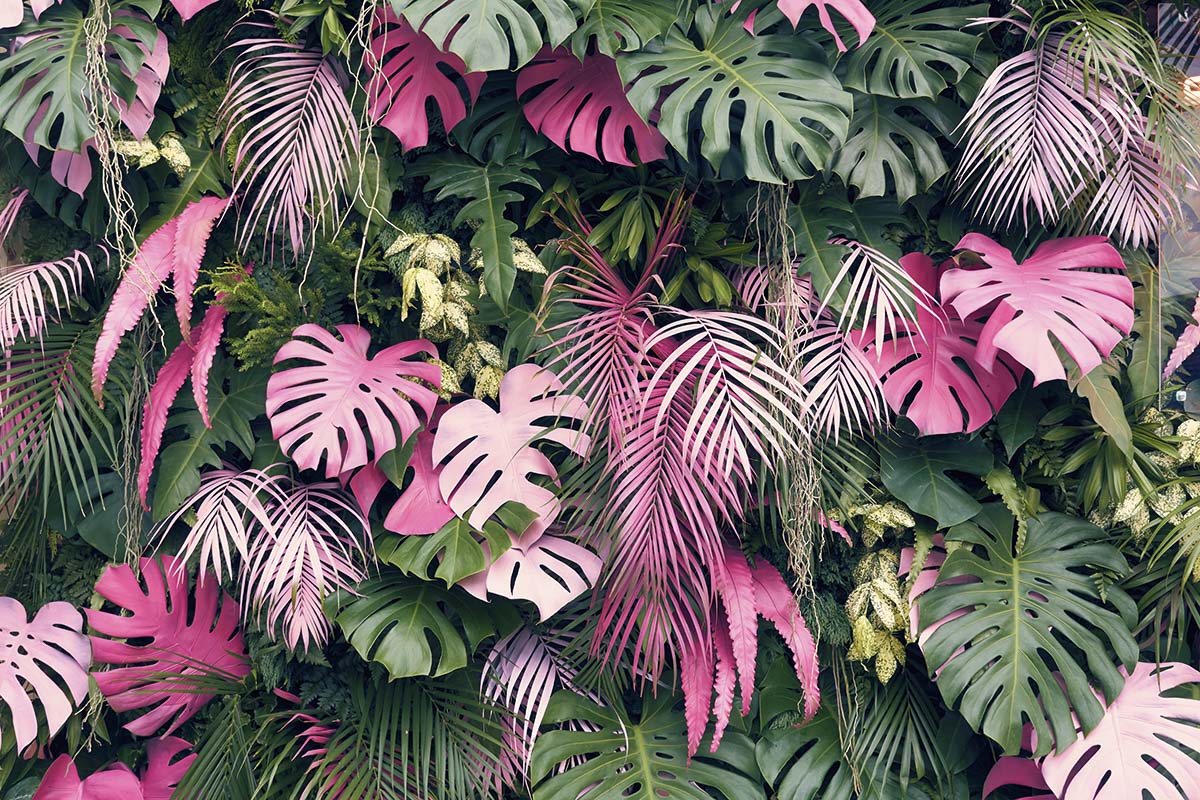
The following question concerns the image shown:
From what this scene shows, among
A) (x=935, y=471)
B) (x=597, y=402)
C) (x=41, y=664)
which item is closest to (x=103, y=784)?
(x=41, y=664)

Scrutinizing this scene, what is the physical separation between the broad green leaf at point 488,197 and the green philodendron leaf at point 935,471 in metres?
0.95

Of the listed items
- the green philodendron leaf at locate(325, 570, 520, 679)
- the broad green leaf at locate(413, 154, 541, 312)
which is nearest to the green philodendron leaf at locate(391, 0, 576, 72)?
the broad green leaf at locate(413, 154, 541, 312)

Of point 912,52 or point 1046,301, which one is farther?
point 912,52

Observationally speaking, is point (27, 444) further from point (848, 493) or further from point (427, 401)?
point (848, 493)

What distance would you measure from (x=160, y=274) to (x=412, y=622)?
3.08 ft

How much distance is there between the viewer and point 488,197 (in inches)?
84.0

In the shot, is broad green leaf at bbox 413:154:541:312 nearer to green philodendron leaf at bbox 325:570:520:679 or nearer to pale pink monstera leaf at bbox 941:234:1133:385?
green philodendron leaf at bbox 325:570:520:679

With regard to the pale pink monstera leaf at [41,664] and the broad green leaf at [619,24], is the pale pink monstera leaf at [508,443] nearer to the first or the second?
the broad green leaf at [619,24]

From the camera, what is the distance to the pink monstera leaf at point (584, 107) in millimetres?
2086

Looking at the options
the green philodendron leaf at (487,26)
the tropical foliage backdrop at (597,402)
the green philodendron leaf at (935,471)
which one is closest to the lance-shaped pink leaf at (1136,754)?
the tropical foliage backdrop at (597,402)

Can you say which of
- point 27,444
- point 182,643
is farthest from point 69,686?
point 27,444

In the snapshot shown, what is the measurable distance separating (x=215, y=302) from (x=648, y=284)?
38.5 inches

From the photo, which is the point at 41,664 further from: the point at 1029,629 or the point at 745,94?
the point at 1029,629

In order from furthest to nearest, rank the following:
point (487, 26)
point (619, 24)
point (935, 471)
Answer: point (935, 471), point (619, 24), point (487, 26)
